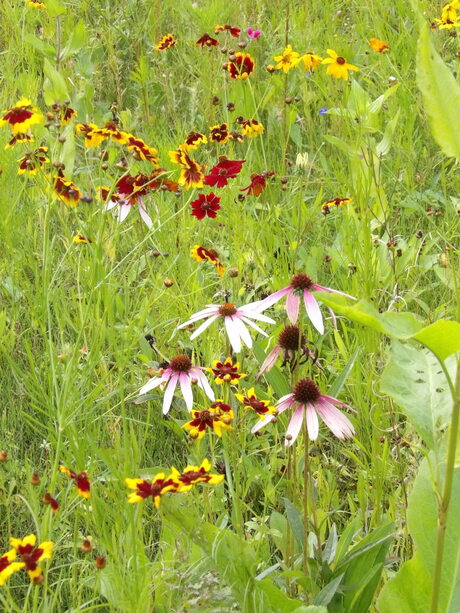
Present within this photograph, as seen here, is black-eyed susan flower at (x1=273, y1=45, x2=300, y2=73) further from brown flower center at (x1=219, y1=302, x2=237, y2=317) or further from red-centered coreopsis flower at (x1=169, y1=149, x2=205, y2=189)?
brown flower center at (x1=219, y1=302, x2=237, y2=317)

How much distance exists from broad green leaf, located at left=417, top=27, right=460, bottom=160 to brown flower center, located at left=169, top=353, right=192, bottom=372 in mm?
737

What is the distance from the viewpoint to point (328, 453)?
1746 mm

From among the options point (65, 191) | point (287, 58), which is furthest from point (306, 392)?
point (287, 58)

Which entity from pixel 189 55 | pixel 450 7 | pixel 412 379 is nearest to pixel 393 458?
pixel 412 379

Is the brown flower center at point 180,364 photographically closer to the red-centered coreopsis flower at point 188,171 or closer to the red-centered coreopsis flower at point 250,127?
the red-centered coreopsis flower at point 188,171

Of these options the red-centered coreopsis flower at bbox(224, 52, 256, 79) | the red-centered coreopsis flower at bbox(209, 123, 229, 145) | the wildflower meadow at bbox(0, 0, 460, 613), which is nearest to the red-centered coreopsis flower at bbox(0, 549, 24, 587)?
the wildflower meadow at bbox(0, 0, 460, 613)

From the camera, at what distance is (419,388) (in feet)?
3.58

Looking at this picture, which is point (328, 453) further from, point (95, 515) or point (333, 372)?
point (95, 515)

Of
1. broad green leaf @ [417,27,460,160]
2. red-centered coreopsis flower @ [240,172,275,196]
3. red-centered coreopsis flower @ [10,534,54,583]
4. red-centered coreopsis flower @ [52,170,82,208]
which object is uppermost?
broad green leaf @ [417,27,460,160]

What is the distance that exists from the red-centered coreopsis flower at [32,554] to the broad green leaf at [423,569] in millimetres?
483

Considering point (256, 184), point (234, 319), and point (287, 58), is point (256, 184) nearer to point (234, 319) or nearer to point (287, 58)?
point (287, 58)

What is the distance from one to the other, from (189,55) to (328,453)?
234 cm

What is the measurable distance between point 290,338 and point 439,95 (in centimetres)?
55

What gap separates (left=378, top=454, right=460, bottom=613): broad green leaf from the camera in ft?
3.74
